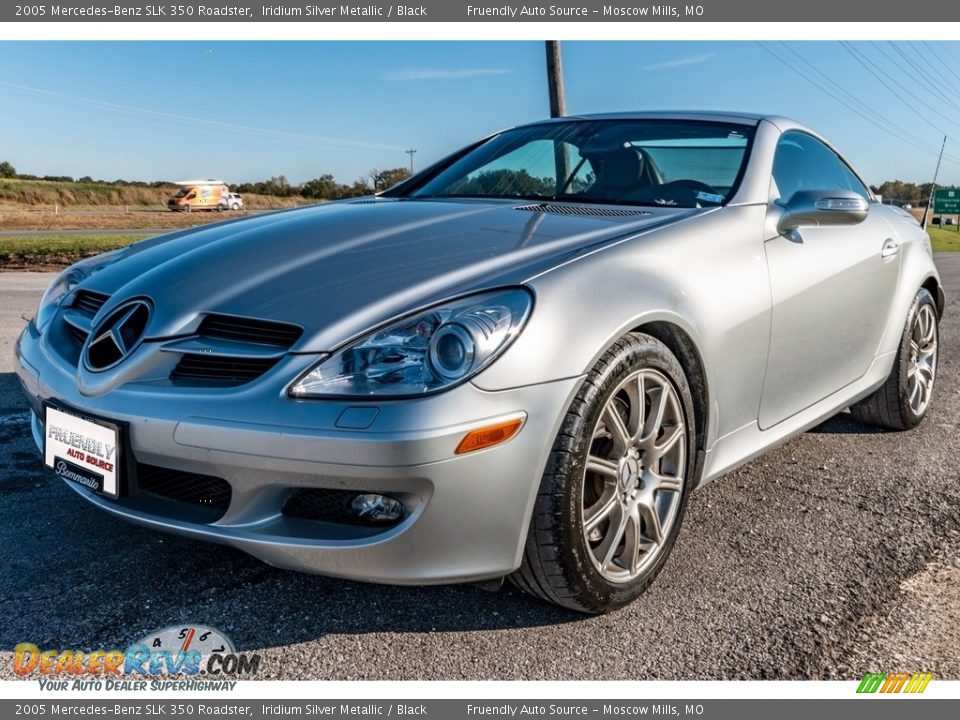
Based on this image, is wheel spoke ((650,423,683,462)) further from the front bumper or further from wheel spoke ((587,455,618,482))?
the front bumper

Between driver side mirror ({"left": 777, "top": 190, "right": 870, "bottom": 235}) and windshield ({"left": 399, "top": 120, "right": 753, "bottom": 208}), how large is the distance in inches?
8.5

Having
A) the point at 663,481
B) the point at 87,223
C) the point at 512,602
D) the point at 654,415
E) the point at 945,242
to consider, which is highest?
the point at 654,415

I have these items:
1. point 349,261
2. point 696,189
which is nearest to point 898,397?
point 696,189

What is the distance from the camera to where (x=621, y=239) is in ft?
8.43

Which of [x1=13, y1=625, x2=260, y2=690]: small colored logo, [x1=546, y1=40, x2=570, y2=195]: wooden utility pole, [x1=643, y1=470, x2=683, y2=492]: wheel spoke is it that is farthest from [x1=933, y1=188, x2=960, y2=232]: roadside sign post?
[x1=13, y1=625, x2=260, y2=690]: small colored logo

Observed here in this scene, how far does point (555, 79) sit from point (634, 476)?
11900mm

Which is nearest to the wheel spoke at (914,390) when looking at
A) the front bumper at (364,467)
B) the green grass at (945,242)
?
the front bumper at (364,467)

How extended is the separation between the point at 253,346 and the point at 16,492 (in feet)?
5.13

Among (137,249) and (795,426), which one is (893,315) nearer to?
(795,426)

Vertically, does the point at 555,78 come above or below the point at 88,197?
above

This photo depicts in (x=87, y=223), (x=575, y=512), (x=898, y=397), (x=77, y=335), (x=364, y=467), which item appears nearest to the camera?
(x=364, y=467)

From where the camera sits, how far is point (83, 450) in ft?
7.70

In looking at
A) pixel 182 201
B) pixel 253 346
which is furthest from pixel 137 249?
pixel 182 201
